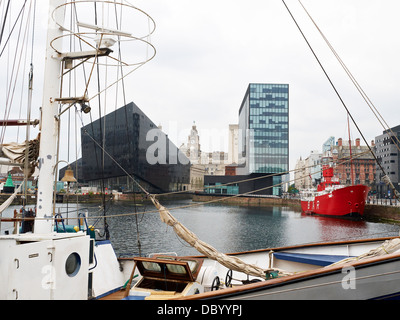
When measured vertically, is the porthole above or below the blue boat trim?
above

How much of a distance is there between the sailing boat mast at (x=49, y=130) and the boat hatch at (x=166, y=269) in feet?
6.15

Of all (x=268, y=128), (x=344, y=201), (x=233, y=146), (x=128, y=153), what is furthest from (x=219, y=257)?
(x=233, y=146)

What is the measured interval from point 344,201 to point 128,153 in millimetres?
49550

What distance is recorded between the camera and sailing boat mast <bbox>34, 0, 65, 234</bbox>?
557cm

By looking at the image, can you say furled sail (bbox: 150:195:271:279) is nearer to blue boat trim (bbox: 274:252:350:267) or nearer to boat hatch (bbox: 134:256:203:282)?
boat hatch (bbox: 134:256:203:282)

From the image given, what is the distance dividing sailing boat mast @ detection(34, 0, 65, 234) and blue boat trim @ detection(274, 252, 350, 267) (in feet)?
17.3

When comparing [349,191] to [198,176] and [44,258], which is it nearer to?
[44,258]

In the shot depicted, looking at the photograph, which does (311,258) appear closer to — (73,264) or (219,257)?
(219,257)

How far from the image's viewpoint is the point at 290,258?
733 cm

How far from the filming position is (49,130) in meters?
5.75

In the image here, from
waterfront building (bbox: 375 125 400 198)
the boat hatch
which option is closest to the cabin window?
the boat hatch
